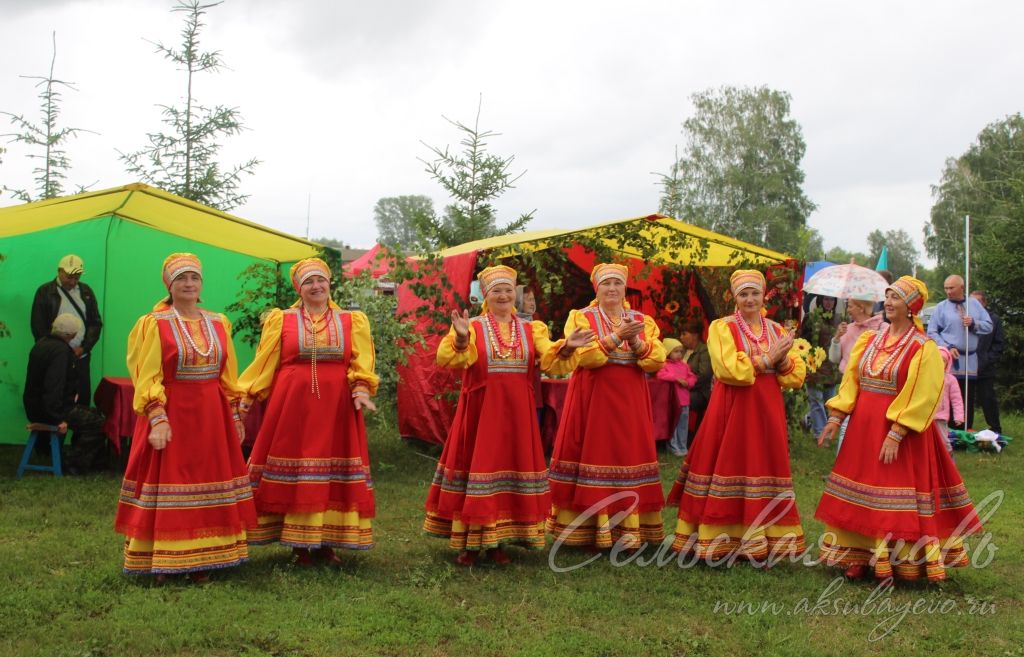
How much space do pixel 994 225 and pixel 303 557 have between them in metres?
15.1

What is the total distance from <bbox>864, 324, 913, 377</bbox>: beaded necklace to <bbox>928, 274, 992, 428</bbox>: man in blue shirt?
6230 millimetres

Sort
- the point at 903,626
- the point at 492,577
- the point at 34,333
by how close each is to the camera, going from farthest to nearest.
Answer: the point at 34,333
the point at 492,577
the point at 903,626

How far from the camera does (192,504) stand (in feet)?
16.5

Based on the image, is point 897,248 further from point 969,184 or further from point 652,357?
point 652,357

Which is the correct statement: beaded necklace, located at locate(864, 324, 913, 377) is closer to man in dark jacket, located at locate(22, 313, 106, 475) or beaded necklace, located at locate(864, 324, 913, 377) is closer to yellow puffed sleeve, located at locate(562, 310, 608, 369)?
yellow puffed sleeve, located at locate(562, 310, 608, 369)

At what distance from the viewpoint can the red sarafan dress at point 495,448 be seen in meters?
5.61

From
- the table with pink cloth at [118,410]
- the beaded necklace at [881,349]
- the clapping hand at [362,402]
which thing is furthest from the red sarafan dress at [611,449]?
A: the table with pink cloth at [118,410]

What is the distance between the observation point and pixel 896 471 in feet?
17.3

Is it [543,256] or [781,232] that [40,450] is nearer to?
[543,256]

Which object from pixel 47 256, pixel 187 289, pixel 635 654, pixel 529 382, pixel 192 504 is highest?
pixel 47 256

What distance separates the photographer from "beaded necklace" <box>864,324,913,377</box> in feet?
17.8

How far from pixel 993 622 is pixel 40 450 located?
341 inches

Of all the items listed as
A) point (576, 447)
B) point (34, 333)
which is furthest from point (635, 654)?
point (34, 333)

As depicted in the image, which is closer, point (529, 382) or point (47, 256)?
point (529, 382)
